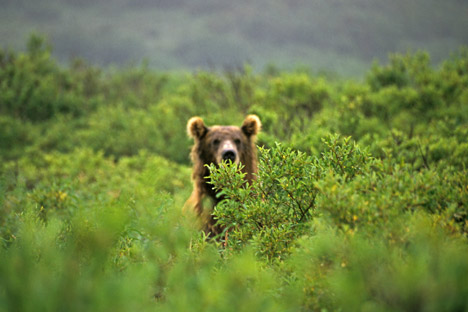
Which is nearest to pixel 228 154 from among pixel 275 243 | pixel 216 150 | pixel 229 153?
pixel 229 153

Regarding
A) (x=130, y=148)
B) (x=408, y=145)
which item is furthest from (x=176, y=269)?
(x=130, y=148)

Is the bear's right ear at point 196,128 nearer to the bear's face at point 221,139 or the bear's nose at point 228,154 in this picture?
the bear's face at point 221,139

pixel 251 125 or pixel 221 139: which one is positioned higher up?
pixel 251 125

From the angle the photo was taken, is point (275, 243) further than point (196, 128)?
No

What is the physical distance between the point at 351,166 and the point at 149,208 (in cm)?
159

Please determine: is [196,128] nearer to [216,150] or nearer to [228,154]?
[216,150]

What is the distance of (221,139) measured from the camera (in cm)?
588

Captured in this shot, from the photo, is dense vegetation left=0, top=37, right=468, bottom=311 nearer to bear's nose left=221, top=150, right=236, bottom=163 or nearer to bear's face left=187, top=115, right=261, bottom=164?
bear's face left=187, top=115, right=261, bottom=164

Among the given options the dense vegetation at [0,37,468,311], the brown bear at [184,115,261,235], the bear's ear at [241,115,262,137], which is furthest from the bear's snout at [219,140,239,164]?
the dense vegetation at [0,37,468,311]

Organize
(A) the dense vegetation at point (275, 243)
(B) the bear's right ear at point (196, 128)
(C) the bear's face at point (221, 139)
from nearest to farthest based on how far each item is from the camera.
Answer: (A) the dense vegetation at point (275, 243) → (C) the bear's face at point (221, 139) → (B) the bear's right ear at point (196, 128)

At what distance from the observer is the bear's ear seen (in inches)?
242

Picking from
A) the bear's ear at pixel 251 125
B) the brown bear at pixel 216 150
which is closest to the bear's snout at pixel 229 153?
the brown bear at pixel 216 150

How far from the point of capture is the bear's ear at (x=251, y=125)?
20.1 feet

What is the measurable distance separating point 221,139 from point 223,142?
0.32 feet
